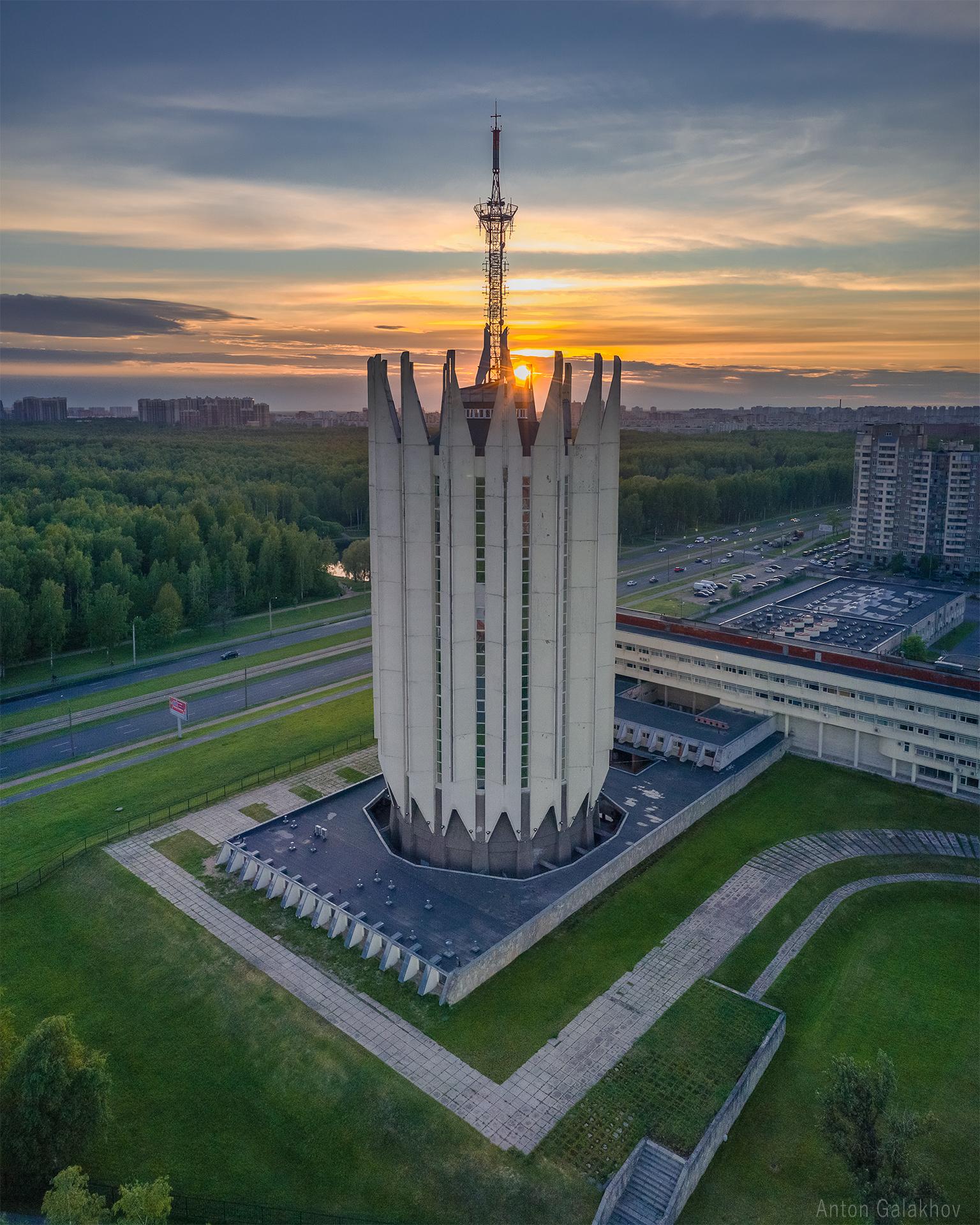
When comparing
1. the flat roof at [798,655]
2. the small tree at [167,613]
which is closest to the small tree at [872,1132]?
the flat roof at [798,655]

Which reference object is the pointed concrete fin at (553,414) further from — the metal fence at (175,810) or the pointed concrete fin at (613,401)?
the metal fence at (175,810)

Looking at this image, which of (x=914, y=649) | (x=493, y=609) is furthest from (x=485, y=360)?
(x=914, y=649)

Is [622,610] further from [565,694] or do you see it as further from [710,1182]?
[710,1182]

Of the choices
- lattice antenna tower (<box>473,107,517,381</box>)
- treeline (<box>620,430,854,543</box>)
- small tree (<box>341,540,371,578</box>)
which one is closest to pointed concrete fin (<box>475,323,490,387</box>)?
lattice antenna tower (<box>473,107,517,381</box>)

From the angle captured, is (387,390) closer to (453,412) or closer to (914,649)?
(453,412)

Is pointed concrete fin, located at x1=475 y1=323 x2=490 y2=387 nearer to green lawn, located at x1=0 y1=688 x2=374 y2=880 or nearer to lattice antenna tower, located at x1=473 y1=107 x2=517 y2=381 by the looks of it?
lattice antenna tower, located at x1=473 y1=107 x2=517 y2=381

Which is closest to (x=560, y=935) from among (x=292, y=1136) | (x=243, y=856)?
(x=292, y=1136)
